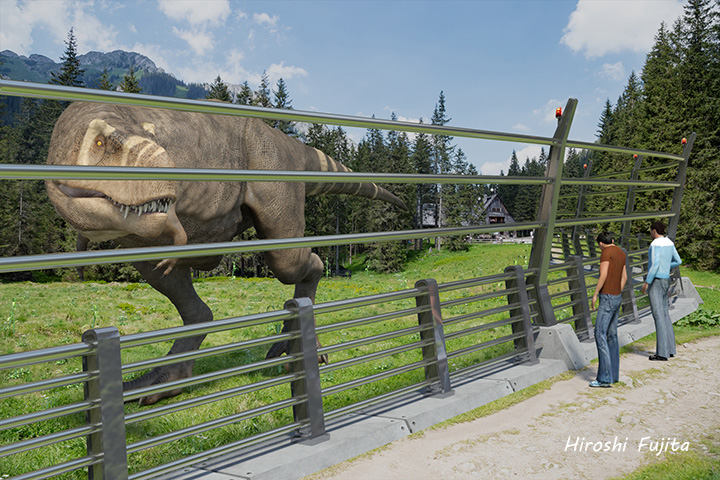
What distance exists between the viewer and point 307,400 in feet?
10.2

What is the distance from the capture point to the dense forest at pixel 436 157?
106ft

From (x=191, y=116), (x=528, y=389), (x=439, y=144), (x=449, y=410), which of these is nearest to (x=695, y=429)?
(x=528, y=389)

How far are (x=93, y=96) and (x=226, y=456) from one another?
1.78m

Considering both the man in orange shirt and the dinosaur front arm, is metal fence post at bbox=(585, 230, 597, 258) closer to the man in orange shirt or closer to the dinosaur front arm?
the man in orange shirt

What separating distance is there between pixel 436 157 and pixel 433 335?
7829 cm

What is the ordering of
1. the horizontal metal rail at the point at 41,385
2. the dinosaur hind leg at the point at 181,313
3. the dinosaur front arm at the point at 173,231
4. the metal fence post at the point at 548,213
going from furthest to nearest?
the dinosaur hind leg at the point at 181,313
the metal fence post at the point at 548,213
the dinosaur front arm at the point at 173,231
the horizontal metal rail at the point at 41,385

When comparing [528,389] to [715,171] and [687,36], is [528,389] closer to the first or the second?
[715,171]

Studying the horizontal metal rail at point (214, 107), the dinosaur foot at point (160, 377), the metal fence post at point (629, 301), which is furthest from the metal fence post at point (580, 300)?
the dinosaur foot at point (160, 377)

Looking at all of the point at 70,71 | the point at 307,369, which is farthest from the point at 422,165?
the point at 307,369

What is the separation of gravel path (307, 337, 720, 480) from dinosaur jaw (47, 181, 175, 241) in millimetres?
2860

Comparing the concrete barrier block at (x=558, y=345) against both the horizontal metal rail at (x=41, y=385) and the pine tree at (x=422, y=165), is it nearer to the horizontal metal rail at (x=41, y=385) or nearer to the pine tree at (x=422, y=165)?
the horizontal metal rail at (x=41, y=385)

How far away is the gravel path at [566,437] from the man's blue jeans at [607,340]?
0.44 ft

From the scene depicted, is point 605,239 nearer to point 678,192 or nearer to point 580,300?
point 580,300

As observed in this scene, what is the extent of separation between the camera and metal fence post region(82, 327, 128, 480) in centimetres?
232
